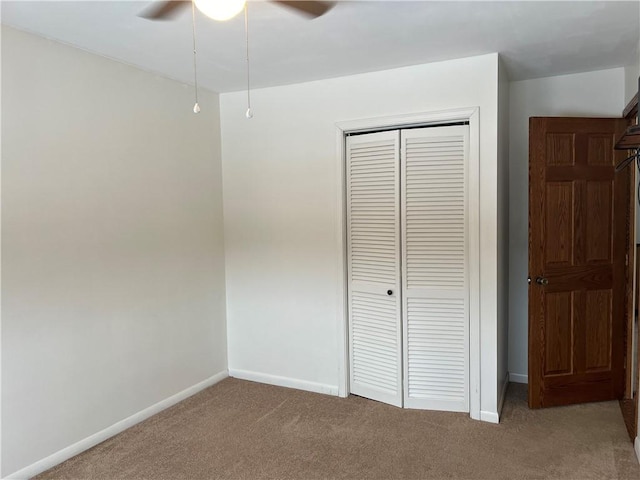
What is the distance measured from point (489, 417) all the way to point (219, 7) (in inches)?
114

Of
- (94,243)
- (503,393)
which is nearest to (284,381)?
(503,393)

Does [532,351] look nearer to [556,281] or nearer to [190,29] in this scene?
[556,281]

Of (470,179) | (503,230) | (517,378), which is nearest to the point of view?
(470,179)

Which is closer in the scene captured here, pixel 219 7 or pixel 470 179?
pixel 219 7

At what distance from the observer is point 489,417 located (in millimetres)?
3033

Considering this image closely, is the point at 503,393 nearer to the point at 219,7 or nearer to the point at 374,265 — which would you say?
the point at 374,265

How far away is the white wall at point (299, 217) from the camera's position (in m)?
3.04

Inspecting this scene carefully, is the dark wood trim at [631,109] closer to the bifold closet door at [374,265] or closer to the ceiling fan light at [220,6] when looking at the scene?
the bifold closet door at [374,265]

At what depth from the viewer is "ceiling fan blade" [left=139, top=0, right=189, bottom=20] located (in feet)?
6.25

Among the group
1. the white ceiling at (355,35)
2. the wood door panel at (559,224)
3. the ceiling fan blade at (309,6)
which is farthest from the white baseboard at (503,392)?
the ceiling fan blade at (309,6)

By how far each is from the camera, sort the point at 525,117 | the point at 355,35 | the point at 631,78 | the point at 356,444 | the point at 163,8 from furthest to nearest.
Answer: the point at 525,117 → the point at 631,78 → the point at 356,444 → the point at 355,35 → the point at 163,8

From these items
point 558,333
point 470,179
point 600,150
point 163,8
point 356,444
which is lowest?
point 356,444

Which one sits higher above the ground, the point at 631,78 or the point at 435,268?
the point at 631,78

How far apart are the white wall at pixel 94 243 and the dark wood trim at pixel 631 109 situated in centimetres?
306
